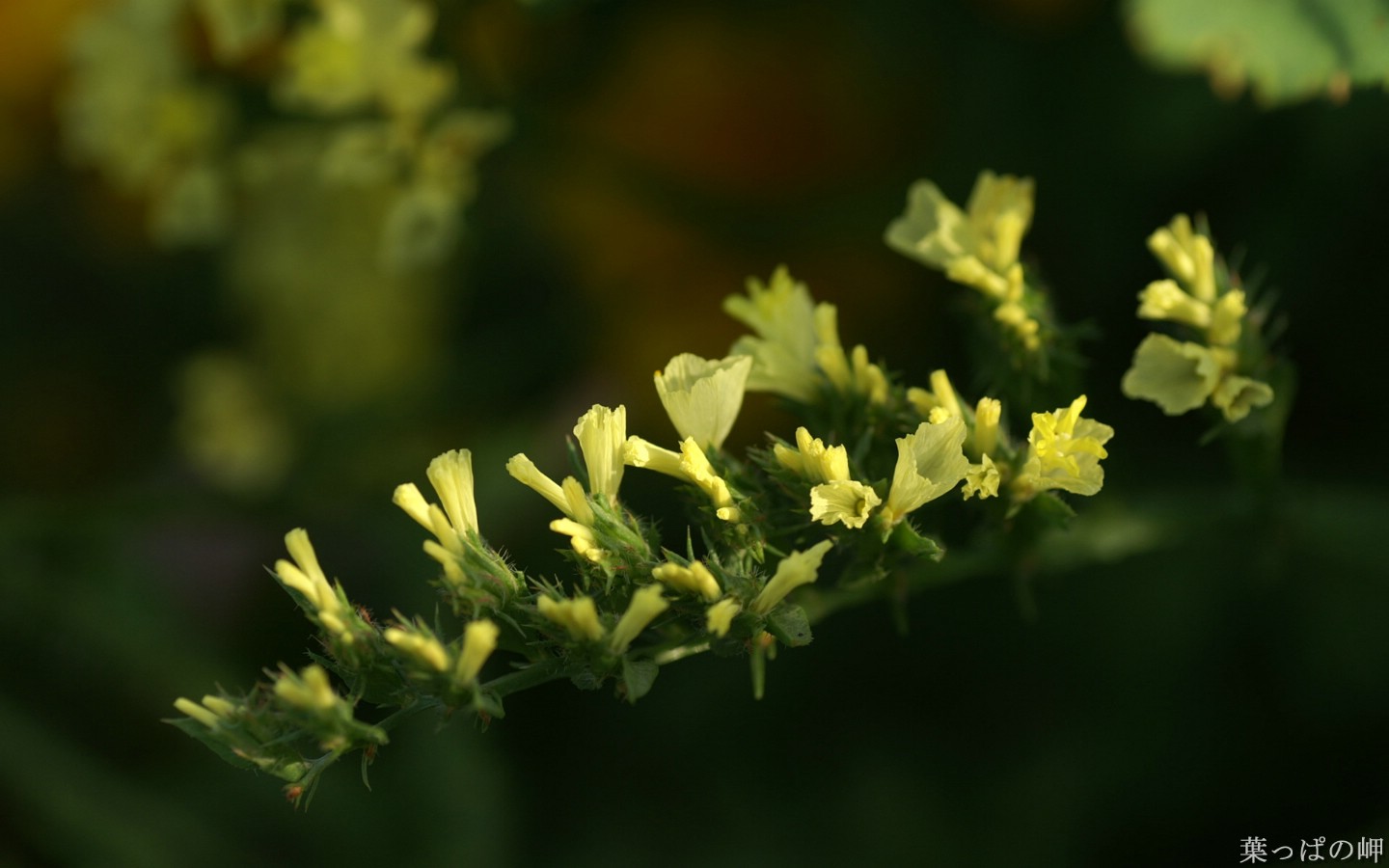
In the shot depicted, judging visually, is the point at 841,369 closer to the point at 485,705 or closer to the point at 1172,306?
the point at 1172,306

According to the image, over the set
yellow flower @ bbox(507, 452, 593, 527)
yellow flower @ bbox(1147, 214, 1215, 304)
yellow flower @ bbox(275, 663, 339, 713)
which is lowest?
yellow flower @ bbox(275, 663, 339, 713)

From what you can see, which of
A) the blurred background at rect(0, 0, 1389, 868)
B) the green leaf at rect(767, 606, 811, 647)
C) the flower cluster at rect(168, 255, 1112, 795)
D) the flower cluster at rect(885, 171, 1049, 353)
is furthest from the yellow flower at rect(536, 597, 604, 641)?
the blurred background at rect(0, 0, 1389, 868)

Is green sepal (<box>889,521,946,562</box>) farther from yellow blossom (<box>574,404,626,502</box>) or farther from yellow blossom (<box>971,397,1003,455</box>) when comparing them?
yellow blossom (<box>574,404,626,502</box>)

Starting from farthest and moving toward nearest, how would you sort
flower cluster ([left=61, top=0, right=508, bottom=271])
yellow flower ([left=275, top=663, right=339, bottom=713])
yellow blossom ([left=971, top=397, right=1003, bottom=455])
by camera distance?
flower cluster ([left=61, top=0, right=508, bottom=271]) → yellow blossom ([left=971, top=397, right=1003, bottom=455]) → yellow flower ([left=275, top=663, right=339, bottom=713])

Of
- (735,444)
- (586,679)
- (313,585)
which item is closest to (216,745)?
(313,585)

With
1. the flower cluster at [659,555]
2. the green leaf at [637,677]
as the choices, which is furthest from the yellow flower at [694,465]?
the green leaf at [637,677]

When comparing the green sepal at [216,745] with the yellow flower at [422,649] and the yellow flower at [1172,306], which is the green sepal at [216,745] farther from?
the yellow flower at [1172,306]
